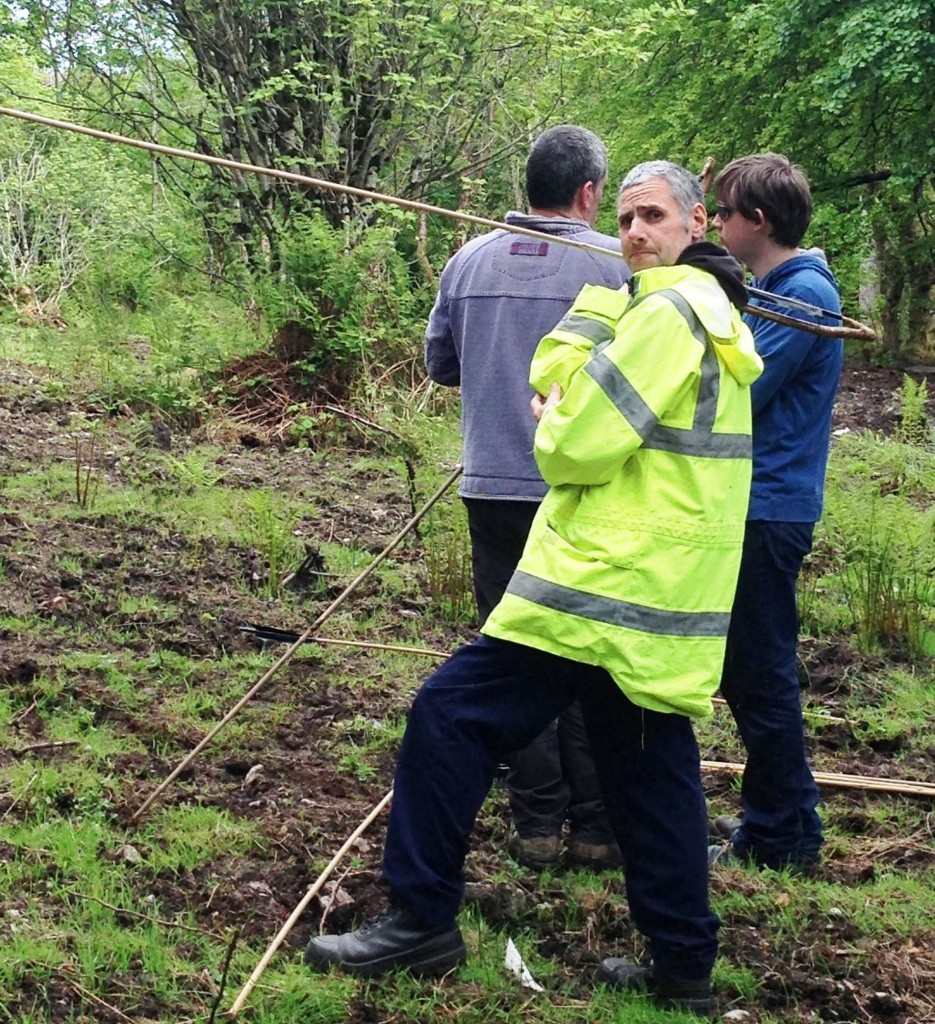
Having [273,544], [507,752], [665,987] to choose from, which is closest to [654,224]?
[507,752]

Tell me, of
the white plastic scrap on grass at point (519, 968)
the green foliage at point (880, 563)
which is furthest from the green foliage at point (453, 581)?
the white plastic scrap on grass at point (519, 968)

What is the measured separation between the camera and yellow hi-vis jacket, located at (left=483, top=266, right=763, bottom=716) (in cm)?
263

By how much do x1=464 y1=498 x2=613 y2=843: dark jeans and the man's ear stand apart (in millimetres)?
1051

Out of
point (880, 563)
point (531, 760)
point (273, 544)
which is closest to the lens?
point (531, 760)

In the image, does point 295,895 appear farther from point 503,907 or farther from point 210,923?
point 503,907

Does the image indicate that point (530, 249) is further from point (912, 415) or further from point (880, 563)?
point (912, 415)

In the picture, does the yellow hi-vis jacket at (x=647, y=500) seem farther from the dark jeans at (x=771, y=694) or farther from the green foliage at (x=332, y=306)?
the green foliage at (x=332, y=306)

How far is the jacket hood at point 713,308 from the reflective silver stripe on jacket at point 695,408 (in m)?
0.02

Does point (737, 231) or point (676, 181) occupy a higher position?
point (676, 181)

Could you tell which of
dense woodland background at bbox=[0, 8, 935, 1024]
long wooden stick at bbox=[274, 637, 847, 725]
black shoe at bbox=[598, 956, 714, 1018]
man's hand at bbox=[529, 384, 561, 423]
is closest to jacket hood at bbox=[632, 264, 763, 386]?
man's hand at bbox=[529, 384, 561, 423]

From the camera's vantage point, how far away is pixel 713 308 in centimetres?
271

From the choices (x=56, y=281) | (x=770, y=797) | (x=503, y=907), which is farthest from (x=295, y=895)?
(x=56, y=281)

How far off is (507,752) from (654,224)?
1332 millimetres

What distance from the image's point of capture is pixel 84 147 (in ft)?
66.2
